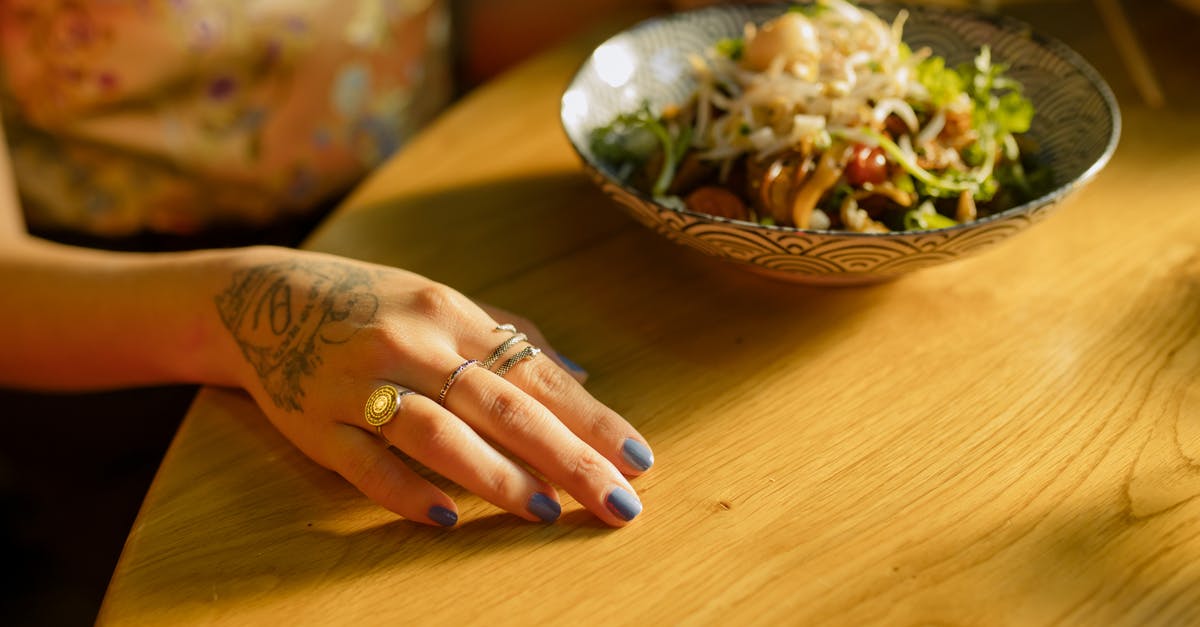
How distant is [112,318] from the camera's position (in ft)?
3.55

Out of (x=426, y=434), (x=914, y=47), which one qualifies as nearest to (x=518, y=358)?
(x=426, y=434)

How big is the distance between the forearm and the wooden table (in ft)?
0.21

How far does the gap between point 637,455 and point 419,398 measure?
0.21m

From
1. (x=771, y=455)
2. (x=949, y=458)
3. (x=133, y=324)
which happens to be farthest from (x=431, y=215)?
(x=949, y=458)

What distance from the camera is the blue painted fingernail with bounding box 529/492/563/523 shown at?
33.3 inches

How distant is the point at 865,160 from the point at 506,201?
1.60 feet

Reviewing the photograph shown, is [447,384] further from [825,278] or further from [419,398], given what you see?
[825,278]

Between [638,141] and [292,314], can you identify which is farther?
[638,141]

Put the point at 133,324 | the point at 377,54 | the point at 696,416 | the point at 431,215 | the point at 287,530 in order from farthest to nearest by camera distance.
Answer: the point at 377,54
the point at 431,215
the point at 133,324
the point at 696,416
the point at 287,530

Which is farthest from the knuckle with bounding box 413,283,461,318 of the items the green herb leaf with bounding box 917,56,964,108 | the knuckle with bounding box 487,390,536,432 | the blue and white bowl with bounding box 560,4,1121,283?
the green herb leaf with bounding box 917,56,964,108

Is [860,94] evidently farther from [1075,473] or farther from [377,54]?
Result: [377,54]

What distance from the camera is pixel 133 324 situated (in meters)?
1.07

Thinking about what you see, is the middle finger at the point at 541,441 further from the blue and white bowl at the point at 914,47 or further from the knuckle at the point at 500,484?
the blue and white bowl at the point at 914,47

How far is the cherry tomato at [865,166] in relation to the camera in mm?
1080
